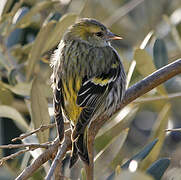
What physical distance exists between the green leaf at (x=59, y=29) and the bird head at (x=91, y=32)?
119mm

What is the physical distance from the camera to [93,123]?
4262 millimetres

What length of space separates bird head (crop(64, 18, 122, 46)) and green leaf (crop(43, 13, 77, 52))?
0.12 metres

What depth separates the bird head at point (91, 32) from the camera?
506 cm

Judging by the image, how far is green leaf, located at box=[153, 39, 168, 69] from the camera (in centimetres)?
440

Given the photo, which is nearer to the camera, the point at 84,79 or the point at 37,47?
the point at 84,79

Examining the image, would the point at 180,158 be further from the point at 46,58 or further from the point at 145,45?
the point at 46,58

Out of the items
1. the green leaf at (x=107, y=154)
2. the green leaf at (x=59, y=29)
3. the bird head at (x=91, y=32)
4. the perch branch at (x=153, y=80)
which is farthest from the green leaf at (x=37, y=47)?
the green leaf at (x=107, y=154)

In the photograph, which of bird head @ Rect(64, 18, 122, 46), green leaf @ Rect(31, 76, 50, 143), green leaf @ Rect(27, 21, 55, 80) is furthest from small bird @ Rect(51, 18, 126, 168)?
green leaf @ Rect(27, 21, 55, 80)

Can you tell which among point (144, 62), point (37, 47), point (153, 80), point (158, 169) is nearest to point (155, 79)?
point (153, 80)

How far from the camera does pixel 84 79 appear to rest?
4465mm

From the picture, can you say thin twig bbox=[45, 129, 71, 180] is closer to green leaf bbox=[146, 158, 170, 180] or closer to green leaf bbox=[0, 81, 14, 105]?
green leaf bbox=[146, 158, 170, 180]

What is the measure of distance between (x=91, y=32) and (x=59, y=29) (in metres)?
0.34

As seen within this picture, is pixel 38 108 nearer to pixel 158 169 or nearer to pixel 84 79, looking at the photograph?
pixel 84 79

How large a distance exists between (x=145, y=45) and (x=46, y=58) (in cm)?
140
